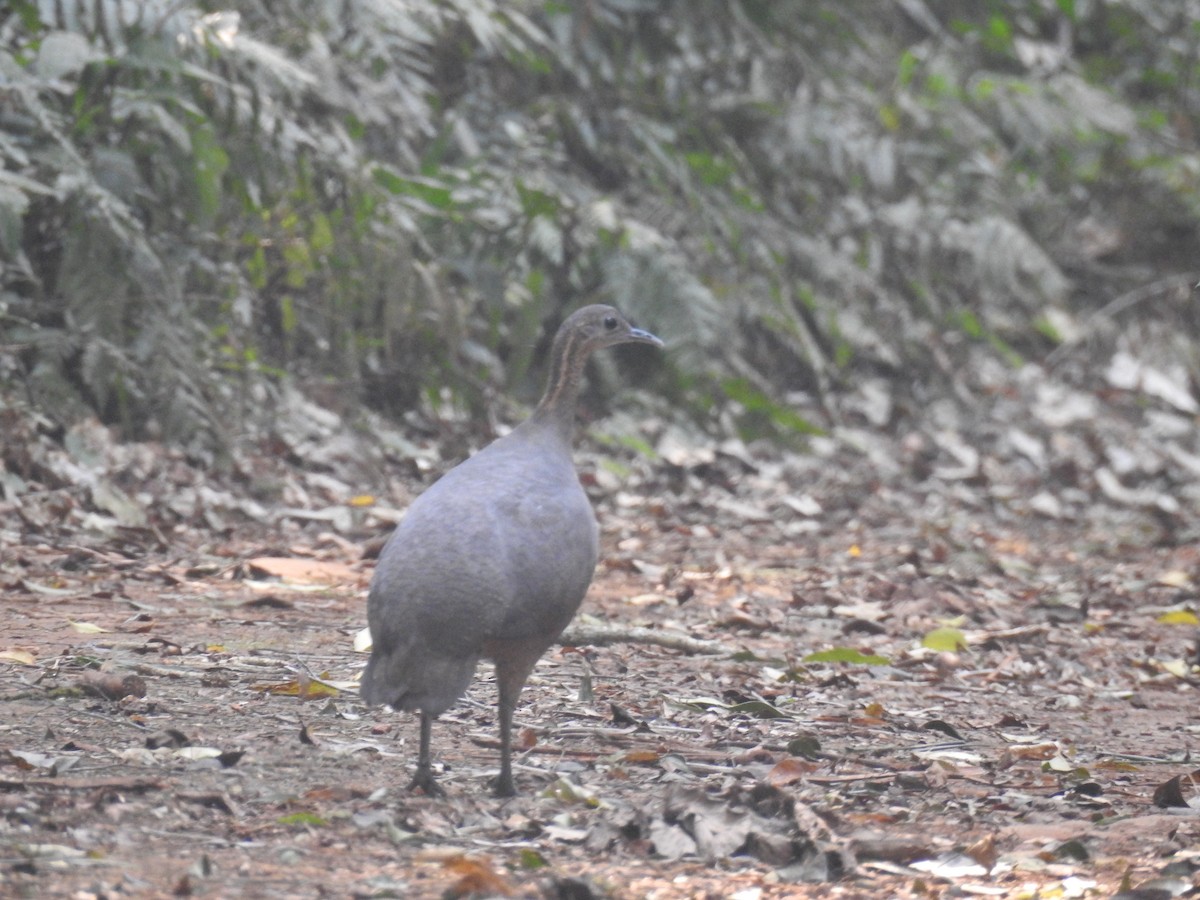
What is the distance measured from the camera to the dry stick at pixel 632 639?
5.02 meters

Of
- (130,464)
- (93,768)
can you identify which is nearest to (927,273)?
(130,464)

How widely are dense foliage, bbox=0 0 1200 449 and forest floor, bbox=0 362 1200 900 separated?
687 millimetres

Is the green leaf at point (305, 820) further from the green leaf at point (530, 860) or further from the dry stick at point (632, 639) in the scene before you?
the dry stick at point (632, 639)

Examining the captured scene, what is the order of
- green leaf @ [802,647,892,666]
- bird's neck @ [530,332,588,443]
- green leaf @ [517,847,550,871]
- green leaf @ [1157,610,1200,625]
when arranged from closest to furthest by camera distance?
1. green leaf @ [517,847,550,871]
2. bird's neck @ [530,332,588,443]
3. green leaf @ [802,647,892,666]
4. green leaf @ [1157,610,1200,625]

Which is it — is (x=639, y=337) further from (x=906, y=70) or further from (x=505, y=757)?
(x=906, y=70)

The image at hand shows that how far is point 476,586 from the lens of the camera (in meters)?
3.36

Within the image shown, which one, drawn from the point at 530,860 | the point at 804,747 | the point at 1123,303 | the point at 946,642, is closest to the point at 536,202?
the point at 946,642

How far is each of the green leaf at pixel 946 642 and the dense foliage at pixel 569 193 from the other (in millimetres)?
3007

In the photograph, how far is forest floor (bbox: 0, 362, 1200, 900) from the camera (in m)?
3.10

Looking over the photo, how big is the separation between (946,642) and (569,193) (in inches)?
176

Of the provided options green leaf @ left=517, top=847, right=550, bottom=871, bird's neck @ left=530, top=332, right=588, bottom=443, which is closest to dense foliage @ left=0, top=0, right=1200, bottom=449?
bird's neck @ left=530, top=332, right=588, bottom=443

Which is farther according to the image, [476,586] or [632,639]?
[632,639]

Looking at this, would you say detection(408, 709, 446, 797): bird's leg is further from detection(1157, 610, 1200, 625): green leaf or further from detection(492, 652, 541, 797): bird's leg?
detection(1157, 610, 1200, 625): green leaf

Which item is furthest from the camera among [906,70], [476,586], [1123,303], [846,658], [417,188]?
[1123,303]
